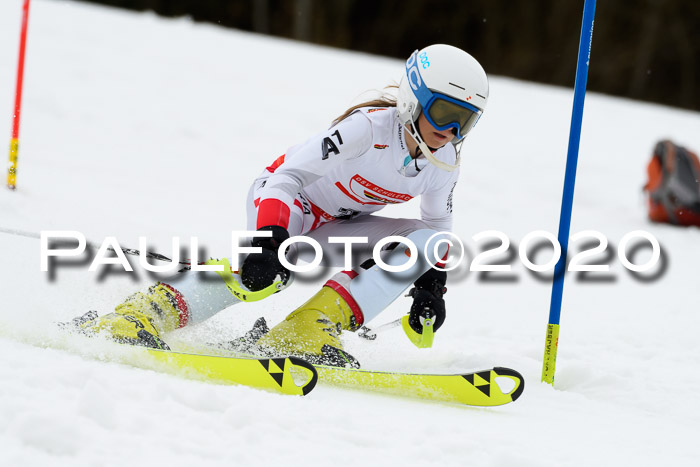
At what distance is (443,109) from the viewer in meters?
2.98

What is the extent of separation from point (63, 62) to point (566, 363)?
7.98 metres

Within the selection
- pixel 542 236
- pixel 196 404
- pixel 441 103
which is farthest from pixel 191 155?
pixel 196 404

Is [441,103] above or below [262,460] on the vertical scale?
above

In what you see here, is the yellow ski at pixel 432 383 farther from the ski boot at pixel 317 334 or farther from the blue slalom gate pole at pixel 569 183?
the blue slalom gate pole at pixel 569 183

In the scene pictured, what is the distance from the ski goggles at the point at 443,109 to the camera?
2.98m

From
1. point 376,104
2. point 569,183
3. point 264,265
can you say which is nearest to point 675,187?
point 569,183

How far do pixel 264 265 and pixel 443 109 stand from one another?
89cm

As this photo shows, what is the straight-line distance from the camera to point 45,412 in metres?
1.96

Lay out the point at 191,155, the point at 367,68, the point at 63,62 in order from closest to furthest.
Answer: the point at 191,155
the point at 63,62
the point at 367,68

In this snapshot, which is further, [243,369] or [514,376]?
[514,376]

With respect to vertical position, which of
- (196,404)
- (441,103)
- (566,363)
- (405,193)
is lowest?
(566,363)

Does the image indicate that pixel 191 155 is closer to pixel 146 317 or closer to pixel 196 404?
pixel 146 317

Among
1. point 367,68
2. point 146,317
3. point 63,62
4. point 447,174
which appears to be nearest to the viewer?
point 146,317

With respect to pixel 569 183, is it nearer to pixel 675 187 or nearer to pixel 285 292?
pixel 285 292
